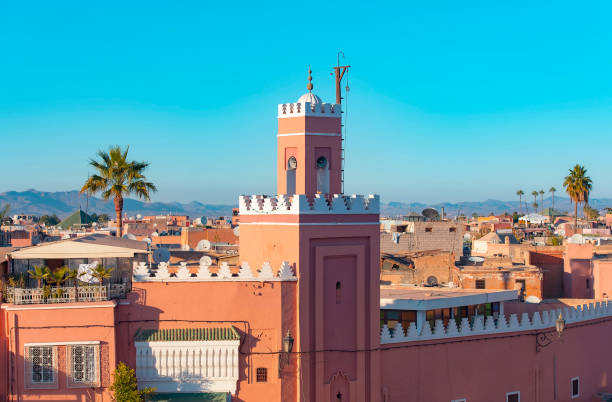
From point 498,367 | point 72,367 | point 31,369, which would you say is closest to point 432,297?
point 498,367

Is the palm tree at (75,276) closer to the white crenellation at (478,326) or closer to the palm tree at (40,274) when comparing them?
the palm tree at (40,274)

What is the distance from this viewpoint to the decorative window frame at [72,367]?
17.5 meters

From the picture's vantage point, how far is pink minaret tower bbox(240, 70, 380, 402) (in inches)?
736

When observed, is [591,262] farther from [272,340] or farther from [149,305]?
[149,305]

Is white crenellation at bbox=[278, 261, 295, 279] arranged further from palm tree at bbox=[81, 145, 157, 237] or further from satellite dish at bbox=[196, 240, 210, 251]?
satellite dish at bbox=[196, 240, 210, 251]

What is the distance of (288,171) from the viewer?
2034 cm

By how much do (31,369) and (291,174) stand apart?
27.0ft

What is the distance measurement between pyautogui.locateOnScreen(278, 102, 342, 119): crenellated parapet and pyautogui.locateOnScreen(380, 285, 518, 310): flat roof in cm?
656

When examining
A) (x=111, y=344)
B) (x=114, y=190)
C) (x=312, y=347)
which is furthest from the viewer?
(x=114, y=190)

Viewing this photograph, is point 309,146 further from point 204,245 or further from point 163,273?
point 204,245

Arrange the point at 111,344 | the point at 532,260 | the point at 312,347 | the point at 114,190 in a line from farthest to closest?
the point at 532,260
the point at 114,190
the point at 312,347
the point at 111,344

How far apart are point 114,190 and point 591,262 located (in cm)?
2320

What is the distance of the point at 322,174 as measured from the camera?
20.4m

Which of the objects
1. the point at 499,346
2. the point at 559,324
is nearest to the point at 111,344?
the point at 499,346
